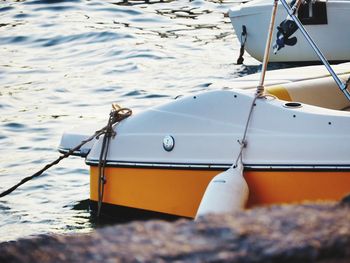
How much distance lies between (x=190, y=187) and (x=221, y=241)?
4.07 m

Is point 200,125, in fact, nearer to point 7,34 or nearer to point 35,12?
point 7,34

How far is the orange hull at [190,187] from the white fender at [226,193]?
7.2 inches

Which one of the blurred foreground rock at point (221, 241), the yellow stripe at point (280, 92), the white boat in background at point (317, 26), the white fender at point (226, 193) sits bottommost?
the white boat in background at point (317, 26)

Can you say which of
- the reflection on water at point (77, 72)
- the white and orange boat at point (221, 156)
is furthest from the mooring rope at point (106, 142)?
the reflection on water at point (77, 72)

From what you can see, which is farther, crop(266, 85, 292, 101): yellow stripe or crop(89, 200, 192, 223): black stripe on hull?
crop(266, 85, 292, 101): yellow stripe

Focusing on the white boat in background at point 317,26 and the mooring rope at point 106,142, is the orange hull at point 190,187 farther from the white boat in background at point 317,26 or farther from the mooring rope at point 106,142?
the white boat in background at point 317,26

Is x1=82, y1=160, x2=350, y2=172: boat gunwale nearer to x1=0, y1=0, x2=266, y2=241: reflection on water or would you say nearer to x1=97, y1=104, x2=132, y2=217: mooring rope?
x1=97, y1=104, x2=132, y2=217: mooring rope

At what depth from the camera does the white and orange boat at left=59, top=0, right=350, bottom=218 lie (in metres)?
5.30

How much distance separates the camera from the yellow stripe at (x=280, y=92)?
20.8 feet

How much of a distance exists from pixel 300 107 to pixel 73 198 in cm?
225

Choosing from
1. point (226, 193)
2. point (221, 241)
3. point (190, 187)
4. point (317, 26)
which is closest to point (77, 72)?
point (317, 26)

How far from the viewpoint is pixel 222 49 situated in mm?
12102

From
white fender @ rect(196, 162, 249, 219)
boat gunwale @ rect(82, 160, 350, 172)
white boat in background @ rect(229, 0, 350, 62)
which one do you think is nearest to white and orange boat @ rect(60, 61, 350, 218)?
boat gunwale @ rect(82, 160, 350, 172)

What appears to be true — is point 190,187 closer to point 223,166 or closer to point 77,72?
point 223,166
